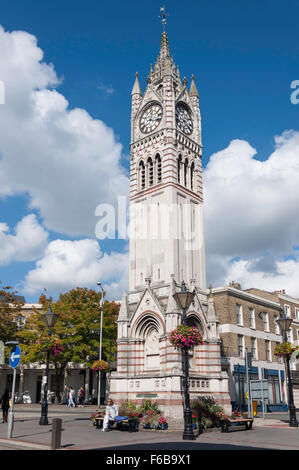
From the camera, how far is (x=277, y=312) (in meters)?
48.0

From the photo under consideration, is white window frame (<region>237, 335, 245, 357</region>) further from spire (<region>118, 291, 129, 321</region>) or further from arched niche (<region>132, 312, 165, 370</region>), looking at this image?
spire (<region>118, 291, 129, 321</region>)

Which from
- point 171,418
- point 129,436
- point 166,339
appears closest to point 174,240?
point 166,339

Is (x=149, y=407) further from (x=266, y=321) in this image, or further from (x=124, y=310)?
(x=266, y=321)

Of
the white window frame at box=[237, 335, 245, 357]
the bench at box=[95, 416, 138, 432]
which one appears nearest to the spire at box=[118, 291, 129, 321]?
the bench at box=[95, 416, 138, 432]

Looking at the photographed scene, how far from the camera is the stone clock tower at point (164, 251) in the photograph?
89.2ft

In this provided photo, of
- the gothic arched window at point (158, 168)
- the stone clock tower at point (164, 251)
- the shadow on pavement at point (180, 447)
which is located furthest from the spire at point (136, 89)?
the shadow on pavement at point (180, 447)

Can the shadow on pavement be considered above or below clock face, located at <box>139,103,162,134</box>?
below

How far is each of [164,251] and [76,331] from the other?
1532cm

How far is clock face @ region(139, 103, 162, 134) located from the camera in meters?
36.1

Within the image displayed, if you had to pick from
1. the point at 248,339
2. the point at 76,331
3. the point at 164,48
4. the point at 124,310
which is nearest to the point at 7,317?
the point at 76,331

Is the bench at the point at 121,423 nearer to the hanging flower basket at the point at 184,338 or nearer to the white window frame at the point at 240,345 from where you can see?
the hanging flower basket at the point at 184,338

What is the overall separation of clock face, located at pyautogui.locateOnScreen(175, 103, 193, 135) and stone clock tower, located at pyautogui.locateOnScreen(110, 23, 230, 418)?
10cm

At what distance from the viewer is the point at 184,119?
123 feet
